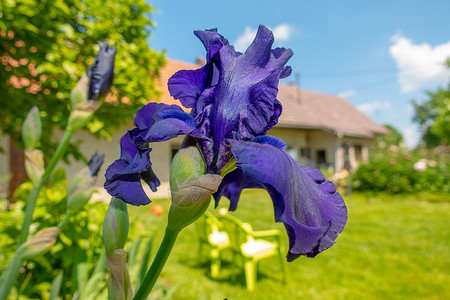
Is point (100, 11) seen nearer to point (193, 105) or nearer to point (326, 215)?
point (193, 105)

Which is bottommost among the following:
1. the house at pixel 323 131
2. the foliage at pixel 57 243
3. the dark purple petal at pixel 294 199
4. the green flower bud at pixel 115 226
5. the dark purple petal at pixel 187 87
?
the foliage at pixel 57 243

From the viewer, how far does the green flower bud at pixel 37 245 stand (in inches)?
27.2

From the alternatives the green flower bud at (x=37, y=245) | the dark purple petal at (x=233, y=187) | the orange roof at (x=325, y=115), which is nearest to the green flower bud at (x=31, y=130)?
the green flower bud at (x=37, y=245)

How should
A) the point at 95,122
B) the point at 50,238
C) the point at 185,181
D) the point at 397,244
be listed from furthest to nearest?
the point at 397,244, the point at 95,122, the point at 50,238, the point at 185,181

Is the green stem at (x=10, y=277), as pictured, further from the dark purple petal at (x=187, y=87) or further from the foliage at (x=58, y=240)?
the foliage at (x=58, y=240)

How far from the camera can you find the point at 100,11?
208 cm

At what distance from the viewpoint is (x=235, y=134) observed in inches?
18.3

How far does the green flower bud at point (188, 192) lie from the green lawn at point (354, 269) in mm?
1234

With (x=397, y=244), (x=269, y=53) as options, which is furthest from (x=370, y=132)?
(x=269, y=53)

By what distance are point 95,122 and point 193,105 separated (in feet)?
4.93

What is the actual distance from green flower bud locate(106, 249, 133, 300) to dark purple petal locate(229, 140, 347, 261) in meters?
0.24

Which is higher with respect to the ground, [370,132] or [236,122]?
[370,132]

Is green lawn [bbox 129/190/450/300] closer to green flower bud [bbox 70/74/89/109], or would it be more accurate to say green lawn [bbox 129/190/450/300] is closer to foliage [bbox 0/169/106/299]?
foliage [bbox 0/169/106/299]

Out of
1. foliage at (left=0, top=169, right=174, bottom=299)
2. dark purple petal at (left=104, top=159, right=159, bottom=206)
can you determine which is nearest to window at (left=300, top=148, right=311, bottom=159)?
foliage at (left=0, top=169, right=174, bottom=299)
